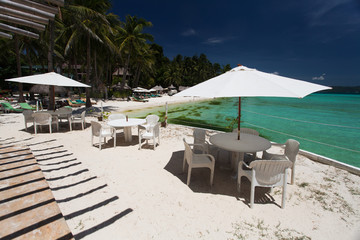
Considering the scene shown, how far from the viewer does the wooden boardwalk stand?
2.10 metres

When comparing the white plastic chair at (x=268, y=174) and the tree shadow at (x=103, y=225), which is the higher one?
the white plastic chair at (x=268, y=174)

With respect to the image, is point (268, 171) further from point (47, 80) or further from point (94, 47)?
point (94, 47)

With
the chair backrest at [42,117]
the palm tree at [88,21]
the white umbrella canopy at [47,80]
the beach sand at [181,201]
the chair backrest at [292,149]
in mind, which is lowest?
the beach sand at [181,201]

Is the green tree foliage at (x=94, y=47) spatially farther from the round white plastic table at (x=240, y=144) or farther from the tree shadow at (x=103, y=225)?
the round white plastic table at (x=240, y=144)

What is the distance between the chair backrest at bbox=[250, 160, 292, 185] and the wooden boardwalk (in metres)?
2.69

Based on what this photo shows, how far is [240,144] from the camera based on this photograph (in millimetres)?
3447

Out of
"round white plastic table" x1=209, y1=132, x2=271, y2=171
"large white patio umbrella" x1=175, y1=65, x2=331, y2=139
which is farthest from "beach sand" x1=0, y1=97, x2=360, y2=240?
"large white patio umbrella" x1=175, y1=65, x2=331, y2=139

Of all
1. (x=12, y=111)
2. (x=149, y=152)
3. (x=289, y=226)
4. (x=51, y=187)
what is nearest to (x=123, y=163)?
(x=149, y=152)

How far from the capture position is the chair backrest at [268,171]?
2.69 metres

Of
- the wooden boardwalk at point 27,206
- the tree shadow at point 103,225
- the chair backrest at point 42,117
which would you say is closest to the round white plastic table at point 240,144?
the tree shadow at point 103,225

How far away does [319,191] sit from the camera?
323cm

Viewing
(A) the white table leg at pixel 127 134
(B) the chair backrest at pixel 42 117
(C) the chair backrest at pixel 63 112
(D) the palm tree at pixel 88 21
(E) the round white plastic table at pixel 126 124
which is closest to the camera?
(E) the round white plastic table at pixel 126 124

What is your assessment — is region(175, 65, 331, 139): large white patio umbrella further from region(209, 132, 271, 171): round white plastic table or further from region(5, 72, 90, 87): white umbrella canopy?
region(5, 72, 90, 87): white umbrella canopy

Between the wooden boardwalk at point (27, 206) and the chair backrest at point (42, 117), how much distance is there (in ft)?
9.90
